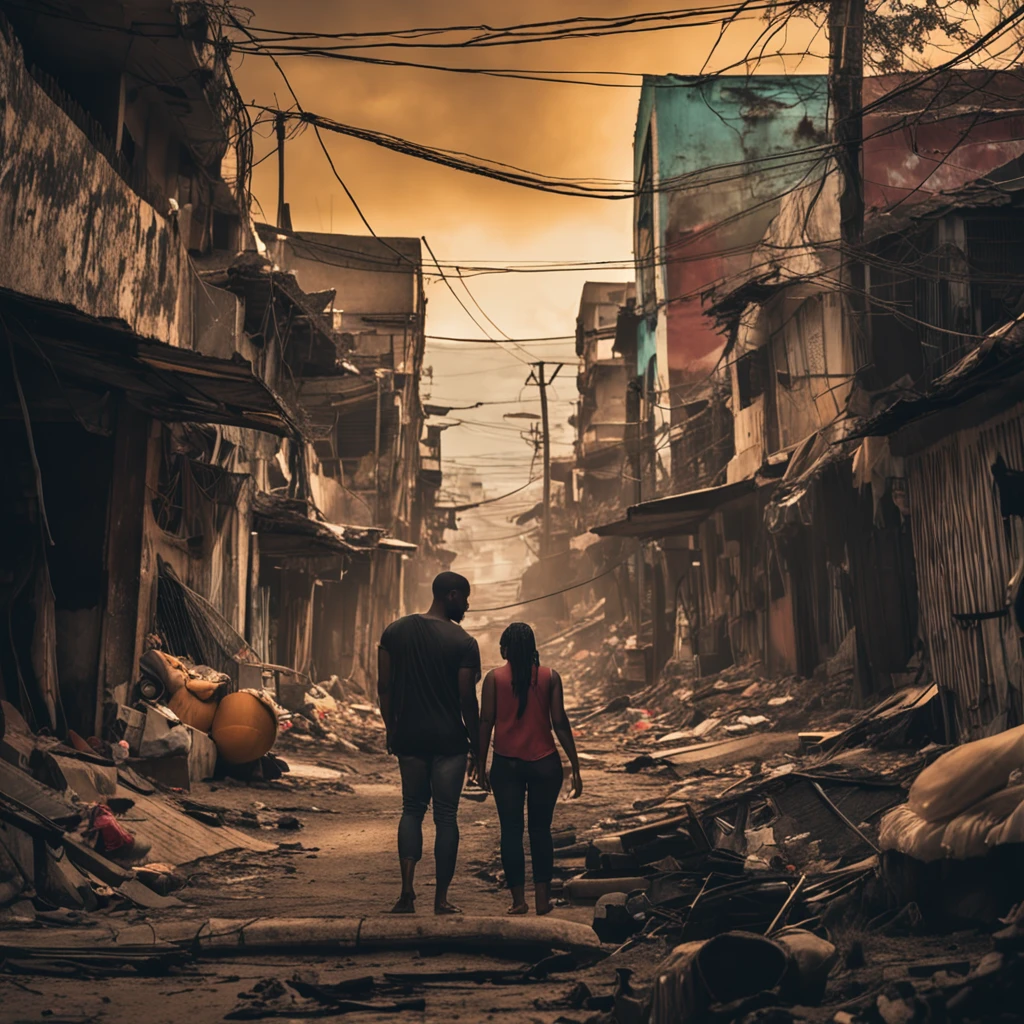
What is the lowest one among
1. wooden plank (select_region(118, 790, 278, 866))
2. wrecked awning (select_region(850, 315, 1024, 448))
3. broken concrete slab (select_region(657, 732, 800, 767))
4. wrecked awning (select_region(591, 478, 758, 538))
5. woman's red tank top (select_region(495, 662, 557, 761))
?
wooden plank (select_region(118, 790, 278, 866))

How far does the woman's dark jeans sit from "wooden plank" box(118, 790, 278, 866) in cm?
285

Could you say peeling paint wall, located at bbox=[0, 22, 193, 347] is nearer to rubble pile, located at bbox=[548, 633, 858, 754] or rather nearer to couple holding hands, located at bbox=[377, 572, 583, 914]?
couple holding hands, located at bbox=[377, 572, 583, 914]

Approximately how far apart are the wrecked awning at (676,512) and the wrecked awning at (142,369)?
10.3 metres

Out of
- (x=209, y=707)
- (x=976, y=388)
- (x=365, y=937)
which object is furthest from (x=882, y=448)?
(x=365, y=937)

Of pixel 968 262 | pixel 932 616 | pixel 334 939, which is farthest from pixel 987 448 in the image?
pixel 334 939

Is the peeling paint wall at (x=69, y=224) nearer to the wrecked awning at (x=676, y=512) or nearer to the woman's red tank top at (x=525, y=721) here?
the woman's red tank top at (x=525, y=721)

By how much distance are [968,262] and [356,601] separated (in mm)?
18387

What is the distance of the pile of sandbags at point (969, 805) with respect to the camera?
4527 millimetres

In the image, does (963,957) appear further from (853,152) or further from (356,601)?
(356,601)

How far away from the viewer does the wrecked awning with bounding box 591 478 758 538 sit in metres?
19.8

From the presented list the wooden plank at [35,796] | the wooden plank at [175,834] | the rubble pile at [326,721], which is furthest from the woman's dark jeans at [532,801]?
the rubble pile at [326,721]

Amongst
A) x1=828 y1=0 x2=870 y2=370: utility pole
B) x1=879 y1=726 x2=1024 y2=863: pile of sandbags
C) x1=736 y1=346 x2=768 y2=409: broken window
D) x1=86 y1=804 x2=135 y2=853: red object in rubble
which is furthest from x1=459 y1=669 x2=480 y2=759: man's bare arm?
x1=736 y1=346 x2=768 y2=409: broken window

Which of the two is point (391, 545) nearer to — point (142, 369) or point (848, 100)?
point (848, 100)

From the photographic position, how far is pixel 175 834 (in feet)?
27.7
